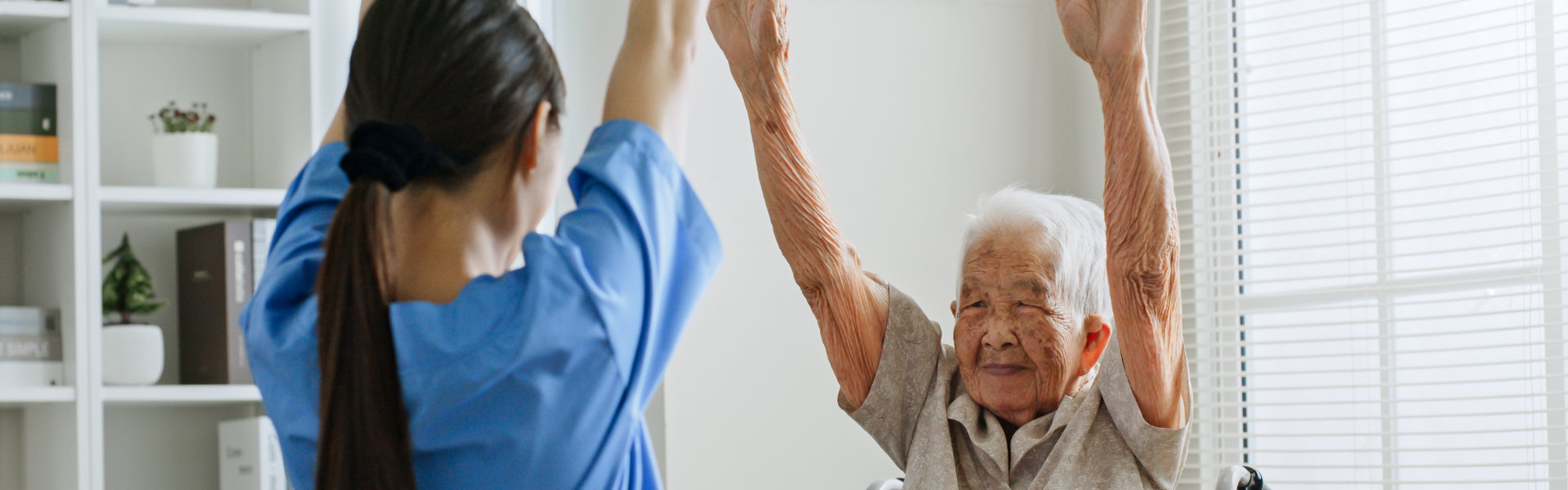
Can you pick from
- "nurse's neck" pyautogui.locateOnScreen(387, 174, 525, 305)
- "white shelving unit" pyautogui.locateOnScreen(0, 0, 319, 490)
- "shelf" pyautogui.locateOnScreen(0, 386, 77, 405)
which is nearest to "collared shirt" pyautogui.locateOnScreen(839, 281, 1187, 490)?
"nurse's neck" pyautogui.locateOnScreen(387, 174, 525, 305)

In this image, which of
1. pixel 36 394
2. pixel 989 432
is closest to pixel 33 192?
pixel 36 394

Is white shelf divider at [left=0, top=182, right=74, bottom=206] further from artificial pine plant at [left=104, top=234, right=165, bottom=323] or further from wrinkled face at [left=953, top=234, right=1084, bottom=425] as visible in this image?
wrinkled face at [left=953, top=234, right=1084, bottom=425]

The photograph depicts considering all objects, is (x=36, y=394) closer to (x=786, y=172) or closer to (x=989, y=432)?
(x=786, y=172)

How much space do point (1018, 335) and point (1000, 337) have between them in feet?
0.06

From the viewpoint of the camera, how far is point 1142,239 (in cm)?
132

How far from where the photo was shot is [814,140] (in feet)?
9.34

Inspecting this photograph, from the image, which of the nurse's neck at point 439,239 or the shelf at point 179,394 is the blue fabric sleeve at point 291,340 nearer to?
the nurse's neck at point 439,239

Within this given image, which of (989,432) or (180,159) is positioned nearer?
(989,432)

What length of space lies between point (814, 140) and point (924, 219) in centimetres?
32

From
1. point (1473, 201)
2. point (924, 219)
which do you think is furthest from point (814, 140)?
point (1473, 201)

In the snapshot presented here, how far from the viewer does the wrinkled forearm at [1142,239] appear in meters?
1.29

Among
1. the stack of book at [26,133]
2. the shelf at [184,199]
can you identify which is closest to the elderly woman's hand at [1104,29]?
the shelf at [184,199]

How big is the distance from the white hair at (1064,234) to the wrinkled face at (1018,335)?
0.5 inches

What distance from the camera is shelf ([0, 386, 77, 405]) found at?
2.37m
